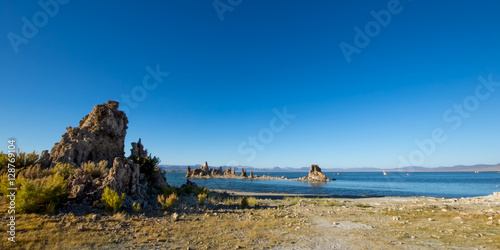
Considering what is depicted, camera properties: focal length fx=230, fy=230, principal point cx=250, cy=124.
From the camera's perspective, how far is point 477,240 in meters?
8.06

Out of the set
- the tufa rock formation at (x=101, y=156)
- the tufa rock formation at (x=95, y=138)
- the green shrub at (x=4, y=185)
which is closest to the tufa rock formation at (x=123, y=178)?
the tufa rock formation at (x=101, y=156)

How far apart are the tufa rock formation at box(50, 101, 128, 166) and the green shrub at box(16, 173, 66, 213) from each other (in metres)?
6.06

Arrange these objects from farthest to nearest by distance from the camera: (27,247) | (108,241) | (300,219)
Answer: (300,219) < (108,241) < (27,247)

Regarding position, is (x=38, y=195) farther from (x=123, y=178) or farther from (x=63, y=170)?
(x=63, y=170)

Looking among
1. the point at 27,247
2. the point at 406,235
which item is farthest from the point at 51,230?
the point at 406,235

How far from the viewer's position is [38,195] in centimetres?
996

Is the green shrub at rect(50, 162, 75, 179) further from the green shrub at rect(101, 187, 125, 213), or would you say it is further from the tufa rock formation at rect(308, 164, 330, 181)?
the tufa rock formation at rect(308, 164, 330, 181)

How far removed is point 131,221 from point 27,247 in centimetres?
393

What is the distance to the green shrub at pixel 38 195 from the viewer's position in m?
9.70

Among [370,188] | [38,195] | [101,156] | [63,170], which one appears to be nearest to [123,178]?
[63,170]

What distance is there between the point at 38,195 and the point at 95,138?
861 centimetres

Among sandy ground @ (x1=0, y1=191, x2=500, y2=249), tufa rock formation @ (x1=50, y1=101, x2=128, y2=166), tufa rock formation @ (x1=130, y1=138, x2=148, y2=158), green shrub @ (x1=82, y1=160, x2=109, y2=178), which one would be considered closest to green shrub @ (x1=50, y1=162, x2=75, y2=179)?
green shrub @ (x1=82, y1=160, x2=109, y2=178)

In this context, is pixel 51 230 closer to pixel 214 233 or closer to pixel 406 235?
pixel 214 233

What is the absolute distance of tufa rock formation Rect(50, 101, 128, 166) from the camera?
16461 mm
